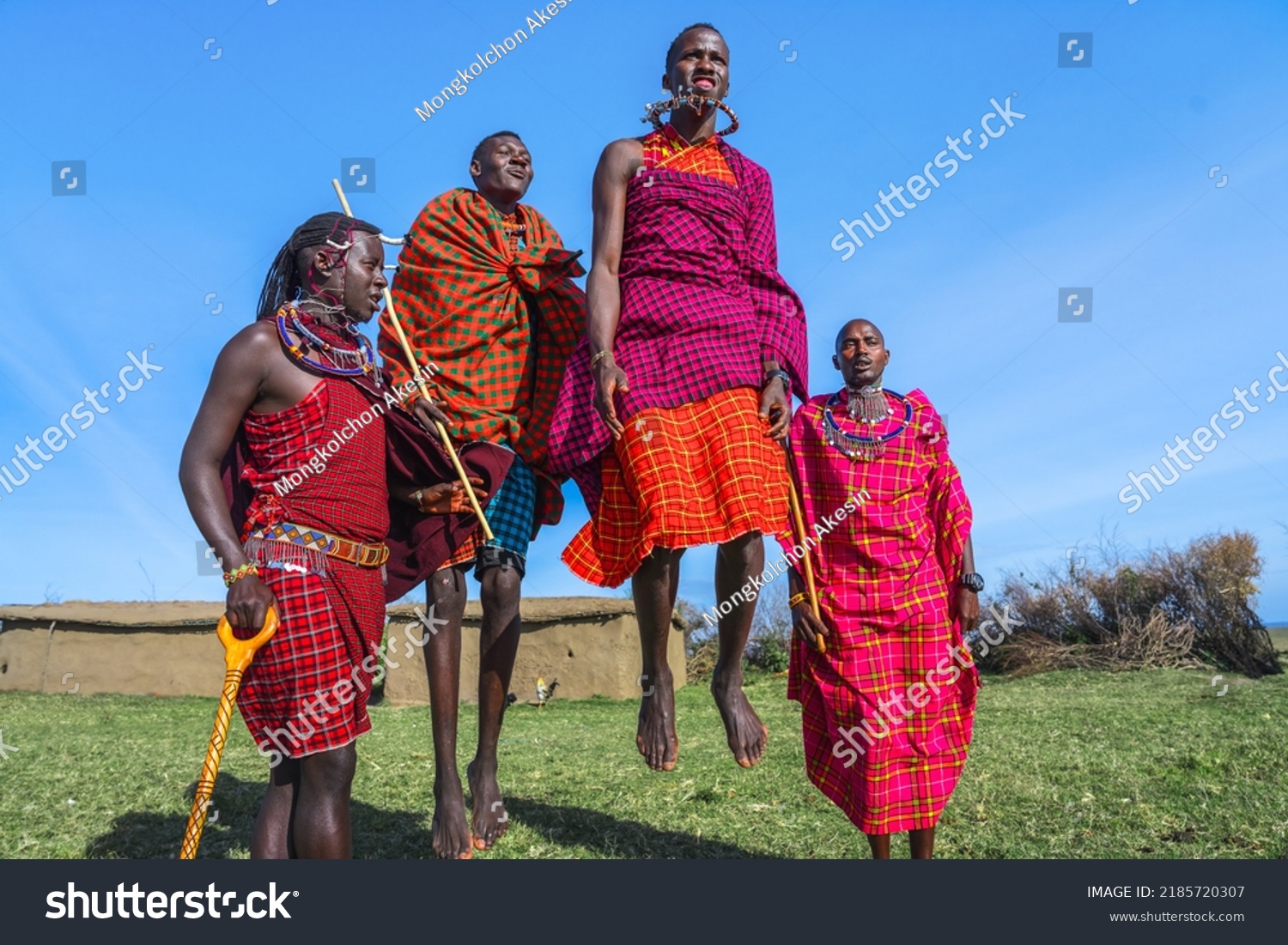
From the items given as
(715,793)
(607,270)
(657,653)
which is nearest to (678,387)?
(607,270)

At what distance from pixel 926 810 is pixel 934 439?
5.47ft

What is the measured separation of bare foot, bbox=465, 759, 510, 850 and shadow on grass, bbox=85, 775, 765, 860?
591 mm

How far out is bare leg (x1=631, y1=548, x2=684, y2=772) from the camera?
13.9 feet

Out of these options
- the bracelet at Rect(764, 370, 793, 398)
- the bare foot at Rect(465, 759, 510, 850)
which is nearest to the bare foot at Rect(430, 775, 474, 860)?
the bare foot at Rect(465, 759, 510, 850)

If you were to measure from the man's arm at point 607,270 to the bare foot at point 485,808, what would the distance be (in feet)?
5.71

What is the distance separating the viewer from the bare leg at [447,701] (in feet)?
14.5

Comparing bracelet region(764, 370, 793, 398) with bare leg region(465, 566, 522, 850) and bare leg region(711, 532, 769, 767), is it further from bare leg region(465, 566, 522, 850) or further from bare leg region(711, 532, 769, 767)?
bare leg region(465, 566, 522, 850)

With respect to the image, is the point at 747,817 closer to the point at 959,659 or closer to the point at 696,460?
the point at 959,659

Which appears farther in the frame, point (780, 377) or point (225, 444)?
point (780, 377)

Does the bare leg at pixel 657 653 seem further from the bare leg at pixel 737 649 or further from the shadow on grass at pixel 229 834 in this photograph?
the shadow on grass at pixel 229 834

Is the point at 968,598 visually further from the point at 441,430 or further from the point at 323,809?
the point at 323,809

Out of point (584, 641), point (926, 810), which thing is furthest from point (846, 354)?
point (584, 641)

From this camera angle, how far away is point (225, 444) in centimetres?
341

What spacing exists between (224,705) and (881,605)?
274 cm
